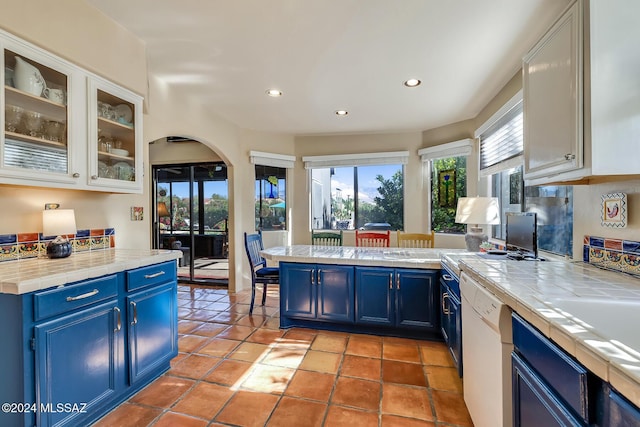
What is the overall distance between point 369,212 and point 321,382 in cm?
316

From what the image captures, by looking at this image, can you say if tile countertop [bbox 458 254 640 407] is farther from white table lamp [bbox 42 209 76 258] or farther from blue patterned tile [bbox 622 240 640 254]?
white table lamp [bbox 42 209 76 258]

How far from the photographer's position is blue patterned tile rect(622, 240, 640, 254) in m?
1.39

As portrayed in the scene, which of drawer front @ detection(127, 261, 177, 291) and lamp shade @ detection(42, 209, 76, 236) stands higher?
lamp shade @ detection(42, 209, 76, 236)

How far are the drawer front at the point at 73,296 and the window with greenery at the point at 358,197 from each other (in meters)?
3.52

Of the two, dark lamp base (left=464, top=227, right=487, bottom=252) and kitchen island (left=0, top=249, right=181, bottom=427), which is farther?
dark lamp base (left=464, top=227, right=487, bottom=252)

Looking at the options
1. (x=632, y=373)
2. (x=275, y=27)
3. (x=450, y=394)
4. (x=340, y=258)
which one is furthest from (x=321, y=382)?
(x=275, y=27)

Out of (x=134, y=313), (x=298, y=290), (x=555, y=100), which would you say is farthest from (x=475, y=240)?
(x=134, y=313)

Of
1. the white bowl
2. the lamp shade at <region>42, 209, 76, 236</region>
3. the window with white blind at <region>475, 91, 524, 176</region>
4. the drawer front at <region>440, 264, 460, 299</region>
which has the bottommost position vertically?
the drawer front at <region>440, 264, 460, 299</region>

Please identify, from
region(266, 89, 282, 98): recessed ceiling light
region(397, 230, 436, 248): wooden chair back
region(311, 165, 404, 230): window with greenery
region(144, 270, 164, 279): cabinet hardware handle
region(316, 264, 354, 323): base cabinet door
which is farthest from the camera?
region(311, 165, 404, 230): window with greenery

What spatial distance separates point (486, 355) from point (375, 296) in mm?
Answer: 1391

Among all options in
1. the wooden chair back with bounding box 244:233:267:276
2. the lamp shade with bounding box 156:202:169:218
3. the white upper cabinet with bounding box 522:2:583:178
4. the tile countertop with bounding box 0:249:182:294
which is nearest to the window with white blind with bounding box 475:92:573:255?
the white upper cabinet with bounding box 522:2:583:178

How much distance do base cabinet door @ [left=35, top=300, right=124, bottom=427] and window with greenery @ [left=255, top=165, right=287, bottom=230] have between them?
310 cm

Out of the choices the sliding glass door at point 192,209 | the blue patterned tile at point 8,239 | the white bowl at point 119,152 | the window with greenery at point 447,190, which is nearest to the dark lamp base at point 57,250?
the blue patterned tile at point 8,239

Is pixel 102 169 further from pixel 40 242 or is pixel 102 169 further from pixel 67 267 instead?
pixel 67 267
